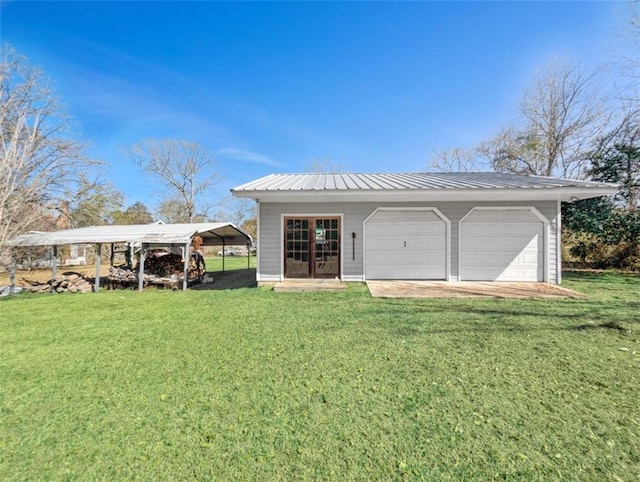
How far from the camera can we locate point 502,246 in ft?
25.2

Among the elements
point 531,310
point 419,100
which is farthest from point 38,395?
point 419,100

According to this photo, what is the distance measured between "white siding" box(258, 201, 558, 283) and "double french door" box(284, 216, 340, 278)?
0.22 m

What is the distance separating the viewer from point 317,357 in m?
3.21

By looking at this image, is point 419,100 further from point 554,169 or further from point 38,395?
point 38,395

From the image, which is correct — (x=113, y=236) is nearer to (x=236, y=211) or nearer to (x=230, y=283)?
(x=230, y=283)

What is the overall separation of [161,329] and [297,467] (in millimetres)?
3589

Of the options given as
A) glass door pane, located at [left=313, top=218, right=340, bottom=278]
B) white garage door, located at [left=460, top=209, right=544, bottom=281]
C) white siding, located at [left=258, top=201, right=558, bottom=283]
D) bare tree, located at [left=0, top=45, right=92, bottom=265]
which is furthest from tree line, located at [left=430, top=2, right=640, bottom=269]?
bare tree, located at [left=0, top=45, right=92, bottom=265]

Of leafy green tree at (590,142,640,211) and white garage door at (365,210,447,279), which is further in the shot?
leafy green tree at (590,142,640,211)

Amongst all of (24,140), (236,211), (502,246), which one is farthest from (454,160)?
(24,140)

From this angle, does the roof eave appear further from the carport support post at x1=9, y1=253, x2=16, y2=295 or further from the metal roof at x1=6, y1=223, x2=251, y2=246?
the carport support post at x1=9, y1=253, x2=16, y2=295

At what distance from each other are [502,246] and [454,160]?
15.2m

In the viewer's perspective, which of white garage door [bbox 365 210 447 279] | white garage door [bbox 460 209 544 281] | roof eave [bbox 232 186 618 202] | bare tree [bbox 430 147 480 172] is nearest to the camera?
roof eave [bbox 232 186 618 202]

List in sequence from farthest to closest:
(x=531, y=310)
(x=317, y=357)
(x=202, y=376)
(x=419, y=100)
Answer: (x=419, y=100), (x=531, y=310), (x=317, y=357), (x=202, y=376)

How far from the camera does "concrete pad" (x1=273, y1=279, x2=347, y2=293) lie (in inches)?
274
